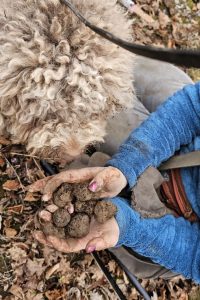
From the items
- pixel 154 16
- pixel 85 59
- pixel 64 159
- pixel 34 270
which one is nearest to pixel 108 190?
pixel 64 159

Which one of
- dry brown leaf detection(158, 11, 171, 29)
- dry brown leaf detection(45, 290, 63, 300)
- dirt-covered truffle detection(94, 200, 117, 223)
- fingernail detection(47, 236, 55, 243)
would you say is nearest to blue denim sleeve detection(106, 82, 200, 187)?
dirt-covered truffle detection(94, 200, 117, 223)

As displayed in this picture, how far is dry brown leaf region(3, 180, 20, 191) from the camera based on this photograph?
3051 mm

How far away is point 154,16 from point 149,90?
121 centimetres

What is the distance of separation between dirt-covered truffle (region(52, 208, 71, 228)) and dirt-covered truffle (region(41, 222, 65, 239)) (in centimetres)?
2

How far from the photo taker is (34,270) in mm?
3051

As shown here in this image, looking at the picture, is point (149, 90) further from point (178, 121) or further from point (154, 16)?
point (154, 16)

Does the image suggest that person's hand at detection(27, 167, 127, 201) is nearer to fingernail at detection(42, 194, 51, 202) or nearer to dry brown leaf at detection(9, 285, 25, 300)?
fingernail at detection(42, 194, 51, 202)

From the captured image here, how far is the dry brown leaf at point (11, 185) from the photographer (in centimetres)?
305

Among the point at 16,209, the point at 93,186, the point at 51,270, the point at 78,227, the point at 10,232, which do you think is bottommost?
the point at 51,270

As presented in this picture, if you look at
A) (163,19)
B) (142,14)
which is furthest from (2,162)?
(163,19)

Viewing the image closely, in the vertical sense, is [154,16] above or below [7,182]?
above

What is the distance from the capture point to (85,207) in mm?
2273

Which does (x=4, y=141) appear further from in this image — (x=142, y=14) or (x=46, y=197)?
(x=142, y=14)

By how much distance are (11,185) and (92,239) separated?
106 cm
